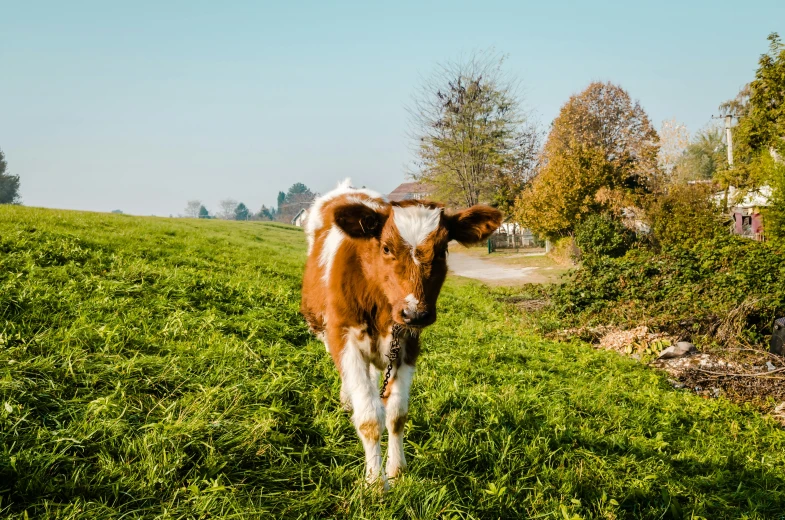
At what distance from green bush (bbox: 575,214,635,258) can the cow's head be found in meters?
18.3

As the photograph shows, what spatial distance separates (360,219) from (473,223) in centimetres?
85

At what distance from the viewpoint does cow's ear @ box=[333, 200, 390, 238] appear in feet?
11.3

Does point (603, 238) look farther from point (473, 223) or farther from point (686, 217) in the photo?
point (473, 223)

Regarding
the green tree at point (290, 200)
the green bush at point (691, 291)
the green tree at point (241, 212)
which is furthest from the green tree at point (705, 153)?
the green tree at point (241, 212)

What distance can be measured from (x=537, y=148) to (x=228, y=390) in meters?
39.6

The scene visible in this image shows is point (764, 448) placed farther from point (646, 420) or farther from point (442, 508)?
point (442, 508)

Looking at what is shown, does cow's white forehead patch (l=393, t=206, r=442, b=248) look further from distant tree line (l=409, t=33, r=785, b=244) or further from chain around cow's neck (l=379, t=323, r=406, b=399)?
distant tree line (l=409, t=33, r=785, b=244)

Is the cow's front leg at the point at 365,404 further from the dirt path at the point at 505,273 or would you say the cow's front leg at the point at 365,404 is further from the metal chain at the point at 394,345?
the dirt path at the point at 505,273

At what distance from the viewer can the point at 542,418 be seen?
464cm

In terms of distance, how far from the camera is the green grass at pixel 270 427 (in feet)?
9.32

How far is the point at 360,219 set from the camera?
348 cm

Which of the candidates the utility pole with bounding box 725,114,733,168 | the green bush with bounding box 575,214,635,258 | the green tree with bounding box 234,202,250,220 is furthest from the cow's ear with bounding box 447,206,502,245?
the green tree with bounding box 234,202,250,220

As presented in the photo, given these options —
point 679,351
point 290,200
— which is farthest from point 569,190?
point 290,200

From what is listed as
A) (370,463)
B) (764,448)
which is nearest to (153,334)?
(370,463)
